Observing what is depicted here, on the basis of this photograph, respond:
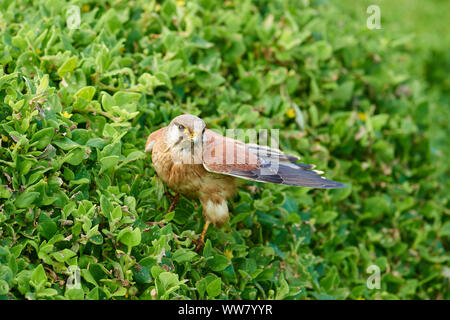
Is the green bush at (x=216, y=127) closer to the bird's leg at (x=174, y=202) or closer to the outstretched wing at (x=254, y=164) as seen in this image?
the bird's leg at (x=174, y=202)

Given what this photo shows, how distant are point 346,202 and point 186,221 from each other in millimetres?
1585

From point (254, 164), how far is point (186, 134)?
48 centimetres

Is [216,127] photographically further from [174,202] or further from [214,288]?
[214,288]

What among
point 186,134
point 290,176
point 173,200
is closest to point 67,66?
point 186,134

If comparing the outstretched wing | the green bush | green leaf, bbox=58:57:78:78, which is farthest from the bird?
green leaf, bbox=58:57:78:78

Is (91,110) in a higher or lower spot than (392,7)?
lower

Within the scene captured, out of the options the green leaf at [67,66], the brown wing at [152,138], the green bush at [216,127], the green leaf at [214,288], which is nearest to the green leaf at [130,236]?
the green bush at [216,127]

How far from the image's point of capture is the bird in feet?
11.0

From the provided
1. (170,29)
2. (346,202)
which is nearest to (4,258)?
(170,29)

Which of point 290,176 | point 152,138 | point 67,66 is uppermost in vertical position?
point 67,66

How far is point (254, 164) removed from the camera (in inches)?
137
